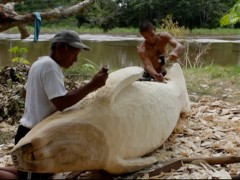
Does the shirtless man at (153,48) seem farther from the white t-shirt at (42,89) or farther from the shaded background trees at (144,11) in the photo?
the shaded background trees at (144,11)

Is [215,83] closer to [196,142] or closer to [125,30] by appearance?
[196,142]

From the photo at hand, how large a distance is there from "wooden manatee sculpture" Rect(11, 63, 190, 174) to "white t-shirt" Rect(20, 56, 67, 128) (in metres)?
0.09

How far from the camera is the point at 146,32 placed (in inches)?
184

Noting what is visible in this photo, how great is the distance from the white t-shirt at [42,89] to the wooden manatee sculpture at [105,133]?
0.31 ft

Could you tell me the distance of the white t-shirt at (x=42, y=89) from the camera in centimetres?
244

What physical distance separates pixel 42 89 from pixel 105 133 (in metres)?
0.52

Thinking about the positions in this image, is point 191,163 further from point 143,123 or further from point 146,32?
point 146,32

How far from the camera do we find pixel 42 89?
2557mm

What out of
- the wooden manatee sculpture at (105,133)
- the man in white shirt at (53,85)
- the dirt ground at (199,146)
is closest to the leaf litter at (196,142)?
the dirt ground at (199,146)

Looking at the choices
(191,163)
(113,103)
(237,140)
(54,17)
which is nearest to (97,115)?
(113,103)

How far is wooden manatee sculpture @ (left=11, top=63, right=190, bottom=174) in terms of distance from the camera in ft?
7.91

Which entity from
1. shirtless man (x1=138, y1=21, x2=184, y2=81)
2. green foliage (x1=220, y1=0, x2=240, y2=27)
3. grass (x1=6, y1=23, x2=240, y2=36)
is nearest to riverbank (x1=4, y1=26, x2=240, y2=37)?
grass (x1=6, y1=23, x2=240, y2=36)

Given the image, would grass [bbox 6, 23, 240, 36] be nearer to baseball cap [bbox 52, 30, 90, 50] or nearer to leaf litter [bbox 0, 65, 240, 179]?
leaf litter [bbox 0, 65, 240, 179]

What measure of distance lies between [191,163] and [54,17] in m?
3.89
